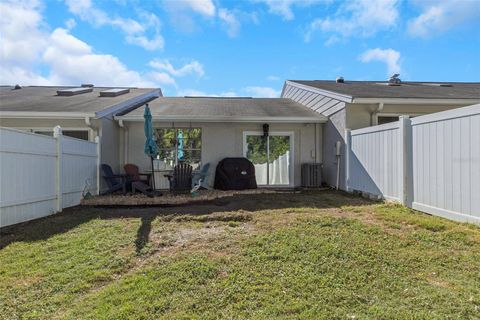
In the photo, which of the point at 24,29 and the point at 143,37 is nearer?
the point at 24,29

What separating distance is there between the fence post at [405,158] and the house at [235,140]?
474 centimetres

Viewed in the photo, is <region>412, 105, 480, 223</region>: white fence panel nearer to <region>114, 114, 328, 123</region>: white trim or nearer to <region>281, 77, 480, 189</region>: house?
<region>281, 77, 480, 189</region>: house

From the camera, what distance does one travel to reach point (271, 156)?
1204 cm

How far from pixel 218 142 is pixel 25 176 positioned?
20.8 feet

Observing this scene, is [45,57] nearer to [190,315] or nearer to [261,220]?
[261,220]

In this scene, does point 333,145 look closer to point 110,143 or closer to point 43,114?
point 110,143

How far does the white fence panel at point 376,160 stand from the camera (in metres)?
6.93

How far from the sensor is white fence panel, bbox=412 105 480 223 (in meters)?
4.77

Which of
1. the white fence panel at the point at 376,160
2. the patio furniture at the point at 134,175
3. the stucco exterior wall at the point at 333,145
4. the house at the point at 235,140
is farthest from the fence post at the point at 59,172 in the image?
the stucco exterior wall at the point at 333,145

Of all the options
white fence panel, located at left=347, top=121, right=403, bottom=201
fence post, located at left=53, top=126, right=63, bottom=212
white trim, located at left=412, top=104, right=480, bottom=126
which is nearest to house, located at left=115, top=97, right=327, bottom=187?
white fence panel, located at left=347, top=121, right=403, bottom=201

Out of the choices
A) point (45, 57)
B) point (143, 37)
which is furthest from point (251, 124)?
point (45, 57)

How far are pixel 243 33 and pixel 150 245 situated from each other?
11059 millimetres

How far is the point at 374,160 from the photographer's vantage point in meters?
8.00

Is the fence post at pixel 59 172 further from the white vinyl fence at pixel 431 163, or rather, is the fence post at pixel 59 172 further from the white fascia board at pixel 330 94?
the white fascia board at pixel 330 94
